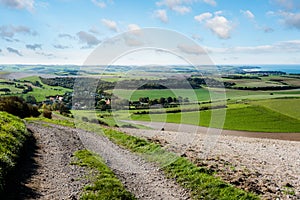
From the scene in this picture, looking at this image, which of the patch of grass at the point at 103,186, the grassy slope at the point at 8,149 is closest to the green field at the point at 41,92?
the grassy slope at the point at 8,149

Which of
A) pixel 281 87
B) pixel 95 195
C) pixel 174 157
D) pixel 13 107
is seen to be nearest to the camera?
pixel 95 195

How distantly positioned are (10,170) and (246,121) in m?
70.0

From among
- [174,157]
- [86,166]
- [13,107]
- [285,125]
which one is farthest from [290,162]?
[285,125]

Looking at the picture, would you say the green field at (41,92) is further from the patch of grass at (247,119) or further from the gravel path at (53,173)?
the gravel path at (53,173)

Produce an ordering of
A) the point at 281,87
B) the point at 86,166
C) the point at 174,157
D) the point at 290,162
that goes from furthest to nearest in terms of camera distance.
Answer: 1. the point at 281,87
2. the point at 290,162
3. the point at 174,157
4. the point at 86,166

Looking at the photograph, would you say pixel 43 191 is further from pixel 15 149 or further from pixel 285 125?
pixel 285 125

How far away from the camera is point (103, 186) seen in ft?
41.1

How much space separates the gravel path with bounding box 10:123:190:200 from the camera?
11945mm

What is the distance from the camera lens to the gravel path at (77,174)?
11.9m

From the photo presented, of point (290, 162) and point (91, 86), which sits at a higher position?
point (91, 86)

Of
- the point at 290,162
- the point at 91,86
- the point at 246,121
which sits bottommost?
the point at 246,121

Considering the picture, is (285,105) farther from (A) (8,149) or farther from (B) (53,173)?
(A) (8,149)

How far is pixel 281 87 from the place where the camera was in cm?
12081

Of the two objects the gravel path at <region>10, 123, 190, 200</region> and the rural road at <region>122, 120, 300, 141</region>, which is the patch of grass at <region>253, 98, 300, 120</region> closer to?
the rural road at <region>122, 120, 300, 141</region>
